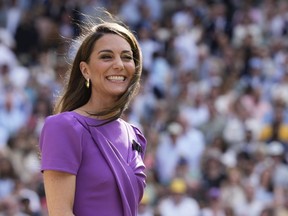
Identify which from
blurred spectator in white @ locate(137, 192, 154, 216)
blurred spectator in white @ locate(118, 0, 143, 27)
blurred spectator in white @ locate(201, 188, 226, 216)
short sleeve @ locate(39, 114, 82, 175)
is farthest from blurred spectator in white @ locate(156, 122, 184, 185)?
short sleeve @ locate(39, 114, 82, 175)

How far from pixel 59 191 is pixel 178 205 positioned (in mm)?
7350

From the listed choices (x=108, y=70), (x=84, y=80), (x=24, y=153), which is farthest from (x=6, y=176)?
(x=108, y=70)

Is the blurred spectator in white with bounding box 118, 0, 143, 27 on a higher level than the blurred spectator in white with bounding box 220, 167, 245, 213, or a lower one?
higher

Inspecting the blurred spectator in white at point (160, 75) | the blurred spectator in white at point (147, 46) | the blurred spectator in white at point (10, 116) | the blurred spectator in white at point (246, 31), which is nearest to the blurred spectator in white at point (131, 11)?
the blurred spectator in white at point (147, 46)

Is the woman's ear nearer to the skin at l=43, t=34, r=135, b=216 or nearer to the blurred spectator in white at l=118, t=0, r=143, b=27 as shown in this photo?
the skin at l=43, t=34, r=135, b=216

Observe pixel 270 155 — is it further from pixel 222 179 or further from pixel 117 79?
pixel 117 79

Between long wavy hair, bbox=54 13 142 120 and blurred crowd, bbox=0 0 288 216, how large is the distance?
4481 millimetres

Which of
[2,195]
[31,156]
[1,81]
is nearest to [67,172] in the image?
[2,195]

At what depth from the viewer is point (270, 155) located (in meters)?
11.5

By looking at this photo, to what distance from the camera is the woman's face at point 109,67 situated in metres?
3.65

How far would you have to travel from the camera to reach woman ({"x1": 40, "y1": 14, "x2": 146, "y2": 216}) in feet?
11.5

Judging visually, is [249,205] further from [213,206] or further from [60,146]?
[60,146]

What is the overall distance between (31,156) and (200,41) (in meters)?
4.39

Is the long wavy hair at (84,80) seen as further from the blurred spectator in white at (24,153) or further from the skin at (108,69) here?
the blurred spectator in white at (24,153)
